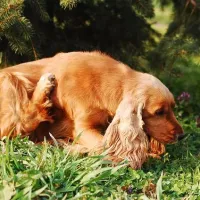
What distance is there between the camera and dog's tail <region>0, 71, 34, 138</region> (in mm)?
4270

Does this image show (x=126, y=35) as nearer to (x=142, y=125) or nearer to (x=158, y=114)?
(x=158, y=114)

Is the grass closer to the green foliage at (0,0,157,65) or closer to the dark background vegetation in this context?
the dark background vegetation

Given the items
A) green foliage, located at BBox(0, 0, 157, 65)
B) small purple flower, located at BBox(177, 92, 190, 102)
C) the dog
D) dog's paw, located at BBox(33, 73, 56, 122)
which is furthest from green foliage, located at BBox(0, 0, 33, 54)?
small purple flower, located at BBox(177, 92, 190, 102)

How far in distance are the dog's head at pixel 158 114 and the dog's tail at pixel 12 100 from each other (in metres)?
0.90

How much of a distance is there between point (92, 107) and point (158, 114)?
0.52 m

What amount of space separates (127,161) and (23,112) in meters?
0.94

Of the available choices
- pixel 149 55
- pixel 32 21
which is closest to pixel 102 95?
pixel 32 21

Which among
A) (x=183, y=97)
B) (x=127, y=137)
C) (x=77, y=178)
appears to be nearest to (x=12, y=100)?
(x=127, y=137)

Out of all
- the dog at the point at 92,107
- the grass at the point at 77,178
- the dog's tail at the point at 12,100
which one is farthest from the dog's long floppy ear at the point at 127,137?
the dog's tail at the point at 12,100

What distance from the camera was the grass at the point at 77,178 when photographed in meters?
Result: 3.28

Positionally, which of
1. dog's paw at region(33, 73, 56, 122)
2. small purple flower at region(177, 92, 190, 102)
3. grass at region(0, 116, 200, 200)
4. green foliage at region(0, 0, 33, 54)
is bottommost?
small purple flower at region(177, 92, 190, 102)

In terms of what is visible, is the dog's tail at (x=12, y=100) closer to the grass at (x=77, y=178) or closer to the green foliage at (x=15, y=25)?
the grass at (x=77, y=178)

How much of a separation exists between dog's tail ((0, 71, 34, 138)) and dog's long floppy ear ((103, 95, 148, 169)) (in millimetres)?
719

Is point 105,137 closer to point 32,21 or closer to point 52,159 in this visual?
point 52,159
